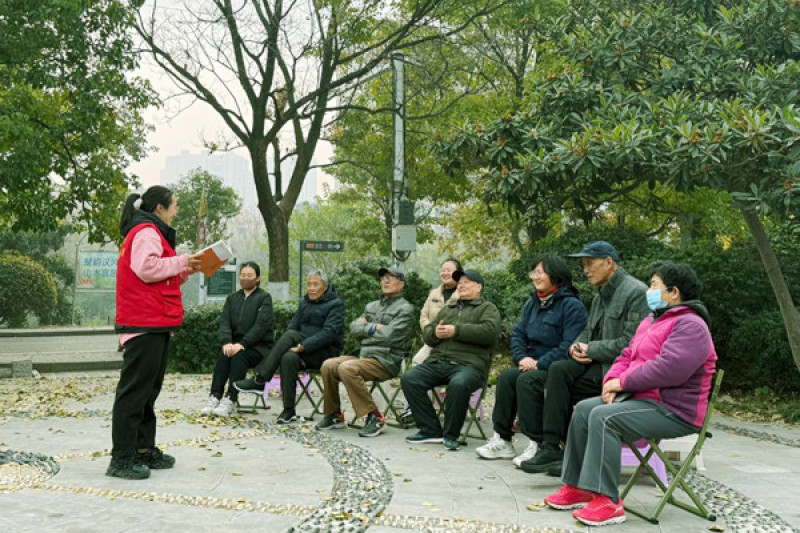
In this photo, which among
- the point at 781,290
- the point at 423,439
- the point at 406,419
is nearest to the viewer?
the point at 423,439

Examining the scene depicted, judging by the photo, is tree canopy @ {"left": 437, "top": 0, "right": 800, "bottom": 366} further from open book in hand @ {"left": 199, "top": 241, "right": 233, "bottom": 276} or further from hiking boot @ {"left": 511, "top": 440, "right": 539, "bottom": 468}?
open book in hand @ {"left": 199, "top": 241, "right": 233, "bottom": 276}

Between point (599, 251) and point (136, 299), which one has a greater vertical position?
point (599, 251)

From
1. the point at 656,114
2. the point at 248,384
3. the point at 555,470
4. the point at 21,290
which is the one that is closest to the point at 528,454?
the point at 555,470

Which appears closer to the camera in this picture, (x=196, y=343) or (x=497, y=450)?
(x=497, y=450)

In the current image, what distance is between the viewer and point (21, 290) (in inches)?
1158

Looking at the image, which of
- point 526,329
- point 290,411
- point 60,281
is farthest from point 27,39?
point 60,281

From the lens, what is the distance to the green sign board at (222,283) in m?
16.9

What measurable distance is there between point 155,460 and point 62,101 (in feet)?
42.0

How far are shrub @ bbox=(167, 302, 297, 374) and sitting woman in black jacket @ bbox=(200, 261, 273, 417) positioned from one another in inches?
176

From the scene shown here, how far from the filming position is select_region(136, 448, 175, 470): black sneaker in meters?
5.74

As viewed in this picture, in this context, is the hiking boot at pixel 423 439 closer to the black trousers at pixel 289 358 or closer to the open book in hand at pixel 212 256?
the black trousers at pixel 289 358

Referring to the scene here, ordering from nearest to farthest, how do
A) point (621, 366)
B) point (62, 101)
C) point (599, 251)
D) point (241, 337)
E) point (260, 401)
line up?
point (621, 366), point (599, 251), point (241, 337), point (260, 401), point (62, 101)

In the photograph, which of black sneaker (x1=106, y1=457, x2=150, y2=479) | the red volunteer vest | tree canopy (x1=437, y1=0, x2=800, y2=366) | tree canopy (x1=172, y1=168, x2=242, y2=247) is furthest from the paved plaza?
tree canopy (x1=172, y1=168, x2=242, y2=247)

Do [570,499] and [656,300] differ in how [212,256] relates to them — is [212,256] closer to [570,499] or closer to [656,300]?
[570,499]
